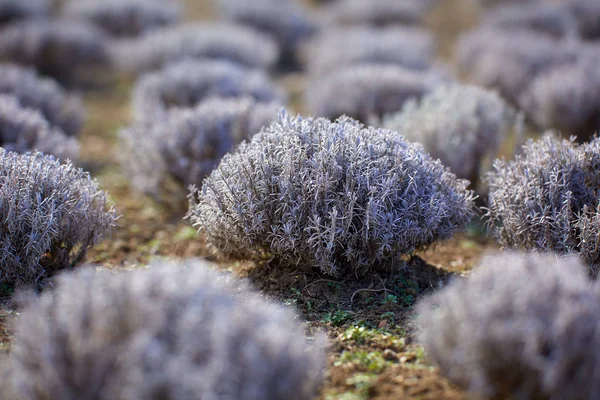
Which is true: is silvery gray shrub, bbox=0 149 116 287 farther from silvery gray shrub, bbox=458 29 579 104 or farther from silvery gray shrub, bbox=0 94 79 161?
silvery gray shrub, bbox=458 29 579 104

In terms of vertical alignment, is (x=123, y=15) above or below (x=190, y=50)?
above

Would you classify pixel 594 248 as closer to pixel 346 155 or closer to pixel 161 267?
pixel 346 155

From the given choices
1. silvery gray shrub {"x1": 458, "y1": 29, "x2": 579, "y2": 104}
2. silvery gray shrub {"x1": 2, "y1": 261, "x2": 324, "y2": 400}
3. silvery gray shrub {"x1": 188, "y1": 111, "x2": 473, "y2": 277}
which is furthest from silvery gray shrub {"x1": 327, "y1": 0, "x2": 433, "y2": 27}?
silvery gray shrub {"x1": 2, "y1": 261, "x2": 324, "y2": 400}

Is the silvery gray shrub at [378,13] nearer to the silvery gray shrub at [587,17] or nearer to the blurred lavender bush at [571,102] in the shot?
the silvery gray shrub at [587,17]

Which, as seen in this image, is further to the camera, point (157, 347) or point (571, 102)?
point (571, 102)

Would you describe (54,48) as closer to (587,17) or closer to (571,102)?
(571,102)

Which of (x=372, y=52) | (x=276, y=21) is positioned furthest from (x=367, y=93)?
(x=276, y=21)
